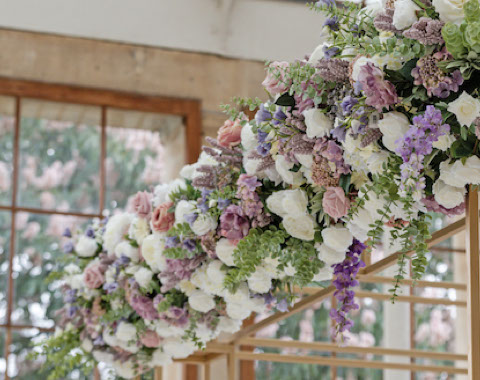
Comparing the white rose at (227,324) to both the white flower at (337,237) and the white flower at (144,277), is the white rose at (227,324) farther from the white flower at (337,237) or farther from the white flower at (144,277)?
the white flower at (337,237)

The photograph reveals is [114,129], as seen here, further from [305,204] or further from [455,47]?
[455,47]

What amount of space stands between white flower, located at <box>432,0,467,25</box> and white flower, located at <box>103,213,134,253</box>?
1.80 m

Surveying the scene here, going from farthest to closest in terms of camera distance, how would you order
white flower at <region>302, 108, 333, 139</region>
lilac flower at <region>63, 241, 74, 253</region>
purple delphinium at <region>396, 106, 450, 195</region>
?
lilac flower at <region>63, 241, 74, 253</region> < white flower at <region>302, 108, 333, 139</region> < purple delphinium at <region>396, 106, 450, 195</region>

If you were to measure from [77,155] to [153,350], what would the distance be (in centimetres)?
185

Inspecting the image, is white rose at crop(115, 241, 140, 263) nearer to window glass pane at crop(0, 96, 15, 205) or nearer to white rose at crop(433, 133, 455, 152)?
white rose at crop(433, 133, 455, 152)

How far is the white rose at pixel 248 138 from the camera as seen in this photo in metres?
2.33

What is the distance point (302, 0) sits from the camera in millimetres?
5504

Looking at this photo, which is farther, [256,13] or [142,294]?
[256,13]

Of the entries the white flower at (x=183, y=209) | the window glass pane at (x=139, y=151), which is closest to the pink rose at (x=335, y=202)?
the white flower at (x=183, y=209)

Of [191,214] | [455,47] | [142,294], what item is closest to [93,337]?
[142,294]

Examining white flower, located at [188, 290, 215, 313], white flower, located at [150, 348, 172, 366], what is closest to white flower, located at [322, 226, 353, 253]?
white flower, located at [188, 290, 215, 313]

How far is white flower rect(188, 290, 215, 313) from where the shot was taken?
295 cm

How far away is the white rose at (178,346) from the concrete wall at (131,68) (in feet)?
6.57

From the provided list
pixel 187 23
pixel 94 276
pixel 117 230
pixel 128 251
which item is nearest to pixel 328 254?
pixel 128 251
